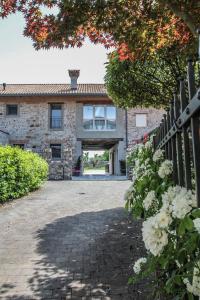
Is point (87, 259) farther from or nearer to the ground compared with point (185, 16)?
nearer to the ground

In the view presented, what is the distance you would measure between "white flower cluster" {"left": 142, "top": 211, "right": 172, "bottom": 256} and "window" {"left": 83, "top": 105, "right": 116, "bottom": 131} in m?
22.5

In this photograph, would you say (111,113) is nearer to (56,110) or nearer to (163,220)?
(56,110)

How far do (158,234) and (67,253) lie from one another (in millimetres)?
Answer: 3643

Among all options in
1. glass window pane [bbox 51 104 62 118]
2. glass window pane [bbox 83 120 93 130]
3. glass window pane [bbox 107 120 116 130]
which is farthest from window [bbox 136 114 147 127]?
glass window pane [bbox 51 104 62 118]

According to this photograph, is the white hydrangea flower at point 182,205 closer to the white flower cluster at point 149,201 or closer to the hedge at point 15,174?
the white flower cluster at point 149,201

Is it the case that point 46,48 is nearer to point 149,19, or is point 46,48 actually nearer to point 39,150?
point 149,19

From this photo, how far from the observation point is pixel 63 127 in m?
23.7

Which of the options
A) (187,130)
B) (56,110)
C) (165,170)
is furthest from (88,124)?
(187,130)

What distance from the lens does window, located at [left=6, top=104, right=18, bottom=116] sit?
947 inches

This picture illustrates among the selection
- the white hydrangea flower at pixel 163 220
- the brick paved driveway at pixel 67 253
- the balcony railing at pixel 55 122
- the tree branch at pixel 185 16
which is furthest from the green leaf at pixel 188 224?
the balcony railing at pixel 55 122

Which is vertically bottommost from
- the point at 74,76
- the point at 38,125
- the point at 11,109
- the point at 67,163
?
the point at 67,163

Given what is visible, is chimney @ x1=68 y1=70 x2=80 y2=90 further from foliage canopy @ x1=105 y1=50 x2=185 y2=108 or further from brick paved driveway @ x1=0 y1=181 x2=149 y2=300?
foliage canopy @ x1=105 y1=50 x2=185 y2=108

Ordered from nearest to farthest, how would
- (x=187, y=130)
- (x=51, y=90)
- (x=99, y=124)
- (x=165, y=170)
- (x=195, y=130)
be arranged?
1. (x=195, y=130)
2. (x=187, y=130)
3. (x=165, y=170)
4. (x=99, y=124)
5. (x=51, y=90)

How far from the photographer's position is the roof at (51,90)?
23469 mm
